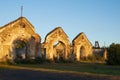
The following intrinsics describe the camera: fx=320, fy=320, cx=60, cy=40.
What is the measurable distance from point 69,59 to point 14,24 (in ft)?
35.9

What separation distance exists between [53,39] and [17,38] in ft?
21.4

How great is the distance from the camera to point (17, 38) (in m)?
41.0

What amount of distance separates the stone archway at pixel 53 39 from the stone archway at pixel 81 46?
2.90 m

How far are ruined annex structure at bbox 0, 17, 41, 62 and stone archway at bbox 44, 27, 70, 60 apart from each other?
3.15m

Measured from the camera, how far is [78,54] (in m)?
50.2

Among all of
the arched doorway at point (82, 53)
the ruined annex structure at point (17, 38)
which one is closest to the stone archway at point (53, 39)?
the ruined annex structure at point (17, 38)

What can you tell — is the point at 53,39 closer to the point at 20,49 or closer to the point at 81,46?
the point at 81,46

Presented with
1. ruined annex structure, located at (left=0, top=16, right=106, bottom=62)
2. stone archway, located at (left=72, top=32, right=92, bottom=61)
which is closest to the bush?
ruined annex structure, located at (left=0, top=16, right=106, bottom=62)

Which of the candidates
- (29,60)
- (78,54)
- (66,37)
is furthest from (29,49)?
(78,54)

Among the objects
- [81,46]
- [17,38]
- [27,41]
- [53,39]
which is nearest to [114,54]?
[53,39]

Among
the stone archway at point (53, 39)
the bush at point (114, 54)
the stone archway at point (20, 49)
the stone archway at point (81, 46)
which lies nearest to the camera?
the stone archway at point (20, 49)

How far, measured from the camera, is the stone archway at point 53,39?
45191mm

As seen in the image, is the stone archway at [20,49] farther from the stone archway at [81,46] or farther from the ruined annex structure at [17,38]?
the stone archway at [81,46]

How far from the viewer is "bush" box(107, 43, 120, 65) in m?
42.7
